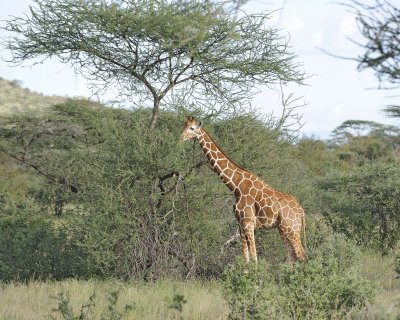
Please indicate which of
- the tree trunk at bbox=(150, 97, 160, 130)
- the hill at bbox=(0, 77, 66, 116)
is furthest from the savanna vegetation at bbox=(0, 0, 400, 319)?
the hill at bbox=(0, 77, 66, 116)

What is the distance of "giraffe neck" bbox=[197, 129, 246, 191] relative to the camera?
10.8 meters

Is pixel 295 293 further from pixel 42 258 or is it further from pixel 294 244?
pixel 42 258

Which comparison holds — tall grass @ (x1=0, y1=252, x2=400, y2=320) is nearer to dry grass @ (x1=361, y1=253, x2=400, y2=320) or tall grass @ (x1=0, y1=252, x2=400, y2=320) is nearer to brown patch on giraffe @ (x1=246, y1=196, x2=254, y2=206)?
dry grass @ (x1=361, y1=253, x2=400, y2=320)

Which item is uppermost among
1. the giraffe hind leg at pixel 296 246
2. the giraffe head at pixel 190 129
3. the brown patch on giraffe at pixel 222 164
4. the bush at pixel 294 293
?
the giraffe head at pixel 190 129

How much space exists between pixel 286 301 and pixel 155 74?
736 centimetres

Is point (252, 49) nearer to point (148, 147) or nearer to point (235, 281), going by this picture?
point (148, 147)

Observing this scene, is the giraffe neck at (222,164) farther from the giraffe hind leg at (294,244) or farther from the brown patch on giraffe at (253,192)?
the giraffe hind leg at (294,244)

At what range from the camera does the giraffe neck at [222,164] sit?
35.4 feet

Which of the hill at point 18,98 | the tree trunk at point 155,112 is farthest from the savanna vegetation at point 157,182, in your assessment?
the hill at point 18,98

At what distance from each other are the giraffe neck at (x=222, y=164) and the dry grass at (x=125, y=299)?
4.93ft

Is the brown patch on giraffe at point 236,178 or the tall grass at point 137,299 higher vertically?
the brown patch on giraffe at point 236,178

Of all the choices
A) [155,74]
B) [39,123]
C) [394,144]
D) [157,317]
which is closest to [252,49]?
[155,74]

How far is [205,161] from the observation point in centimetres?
1217

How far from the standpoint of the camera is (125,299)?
9391mm
